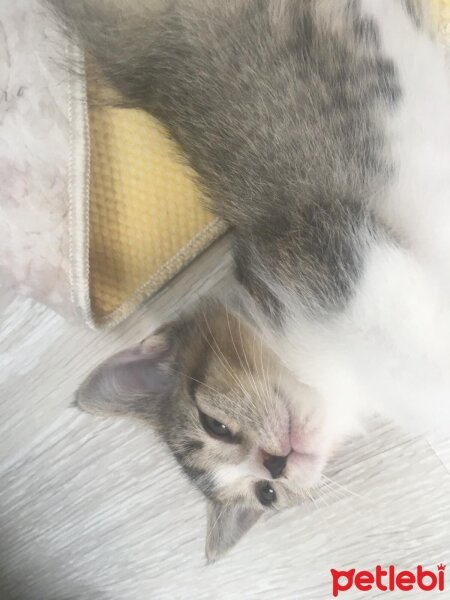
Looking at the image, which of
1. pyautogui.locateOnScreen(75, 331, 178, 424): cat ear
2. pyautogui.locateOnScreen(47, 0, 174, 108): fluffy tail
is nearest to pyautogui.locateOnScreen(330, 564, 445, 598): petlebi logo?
pyautogui.locateOnScreen(75, 331, 178, 424): cat ear

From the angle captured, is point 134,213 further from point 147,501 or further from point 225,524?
point 147,501

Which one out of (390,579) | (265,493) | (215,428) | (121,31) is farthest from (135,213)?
(390,579)

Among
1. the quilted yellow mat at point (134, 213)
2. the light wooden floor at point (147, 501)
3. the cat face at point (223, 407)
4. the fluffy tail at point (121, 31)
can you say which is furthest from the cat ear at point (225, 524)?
the fluffy tail at point (121, 31)

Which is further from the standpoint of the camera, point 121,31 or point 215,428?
point 215,428

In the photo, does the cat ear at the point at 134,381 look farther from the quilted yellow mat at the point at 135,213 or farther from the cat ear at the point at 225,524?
the cat ear at the point at 225,524

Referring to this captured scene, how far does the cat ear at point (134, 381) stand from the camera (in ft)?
3.27

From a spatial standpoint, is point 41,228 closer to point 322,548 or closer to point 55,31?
point 55,31

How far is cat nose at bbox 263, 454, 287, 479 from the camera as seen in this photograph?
2.97 feet

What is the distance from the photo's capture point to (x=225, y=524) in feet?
3.61

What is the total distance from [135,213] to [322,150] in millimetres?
318

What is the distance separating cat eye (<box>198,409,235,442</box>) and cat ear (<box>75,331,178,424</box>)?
0.29 feet

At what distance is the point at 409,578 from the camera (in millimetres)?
1260

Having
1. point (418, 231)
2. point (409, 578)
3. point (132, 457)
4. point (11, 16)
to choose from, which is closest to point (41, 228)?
point (11, 16)

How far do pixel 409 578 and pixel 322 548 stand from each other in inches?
7.7
